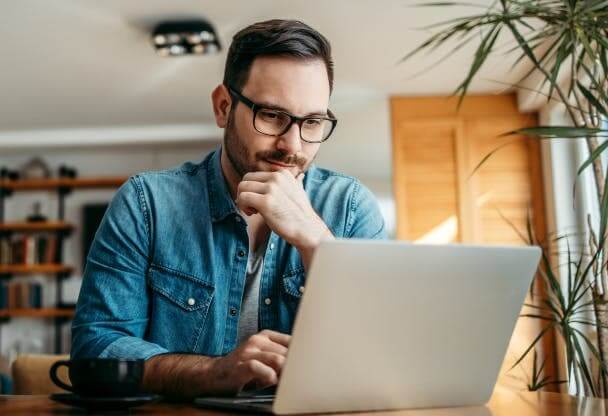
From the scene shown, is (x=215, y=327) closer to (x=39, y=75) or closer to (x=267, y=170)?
(x=267, y=170)

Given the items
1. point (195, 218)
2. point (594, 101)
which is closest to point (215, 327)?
point (195, 218)

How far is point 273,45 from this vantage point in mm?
1359

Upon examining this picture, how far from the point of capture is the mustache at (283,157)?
132 cm

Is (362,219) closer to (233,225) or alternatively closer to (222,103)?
(233,225)

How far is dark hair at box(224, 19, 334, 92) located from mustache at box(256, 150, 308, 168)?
0.17m

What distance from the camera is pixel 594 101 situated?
1649 millimetres

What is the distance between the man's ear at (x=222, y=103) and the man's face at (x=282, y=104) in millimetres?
92

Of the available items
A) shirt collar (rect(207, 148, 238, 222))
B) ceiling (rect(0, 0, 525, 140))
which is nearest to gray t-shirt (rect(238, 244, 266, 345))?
shirt collar (rect(207, 148, 238, 222))

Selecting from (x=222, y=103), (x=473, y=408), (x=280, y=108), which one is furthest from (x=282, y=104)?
(x=473, y=408)

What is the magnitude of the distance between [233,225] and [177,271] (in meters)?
0.15

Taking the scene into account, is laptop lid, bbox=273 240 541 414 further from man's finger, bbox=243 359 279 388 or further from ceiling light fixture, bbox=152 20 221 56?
ceiling light fixture, bbox=152 20 221 56

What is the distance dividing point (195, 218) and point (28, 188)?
20.5 ft

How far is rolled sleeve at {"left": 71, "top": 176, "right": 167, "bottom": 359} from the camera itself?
3.71 ft

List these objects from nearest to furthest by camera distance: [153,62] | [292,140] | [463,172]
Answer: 1. [292,140]
2. [153,62]
3. [463,172]
